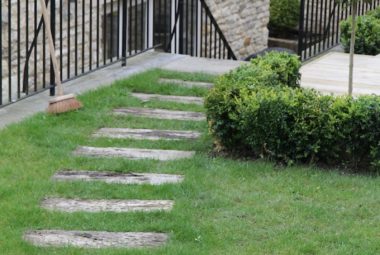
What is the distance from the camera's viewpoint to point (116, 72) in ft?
36.6

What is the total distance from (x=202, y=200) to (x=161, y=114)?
260 centimetres

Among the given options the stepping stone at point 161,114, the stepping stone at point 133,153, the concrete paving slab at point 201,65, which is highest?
the concrete paving slab at point 201,65

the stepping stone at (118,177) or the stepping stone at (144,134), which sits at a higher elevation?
the stepping stone at (144,134)

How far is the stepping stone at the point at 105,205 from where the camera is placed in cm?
679

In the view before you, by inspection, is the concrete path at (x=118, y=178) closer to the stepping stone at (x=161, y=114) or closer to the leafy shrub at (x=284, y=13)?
the stepping stone at (x=161, y=114)

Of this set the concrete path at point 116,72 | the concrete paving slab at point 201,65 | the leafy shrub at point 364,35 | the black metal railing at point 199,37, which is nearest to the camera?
the concrete path at point 116,72

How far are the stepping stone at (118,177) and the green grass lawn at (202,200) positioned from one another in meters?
0.09

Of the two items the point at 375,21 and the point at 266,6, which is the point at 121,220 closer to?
the point at 375,21

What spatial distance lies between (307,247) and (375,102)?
6.90 ft

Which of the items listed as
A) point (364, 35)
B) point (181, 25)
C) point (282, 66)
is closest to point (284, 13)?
point (364, 35)

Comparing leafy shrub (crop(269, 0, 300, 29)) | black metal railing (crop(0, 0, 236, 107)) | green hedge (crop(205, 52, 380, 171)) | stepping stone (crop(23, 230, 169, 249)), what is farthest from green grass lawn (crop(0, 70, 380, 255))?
leafy shrub (crop(269, 0, 300, 29))

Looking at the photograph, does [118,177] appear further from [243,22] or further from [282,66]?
[243,22]

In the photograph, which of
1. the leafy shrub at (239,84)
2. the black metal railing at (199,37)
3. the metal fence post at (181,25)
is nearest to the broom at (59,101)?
the leafy shrub at (239,84)

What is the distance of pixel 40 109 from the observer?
9.45 metres
